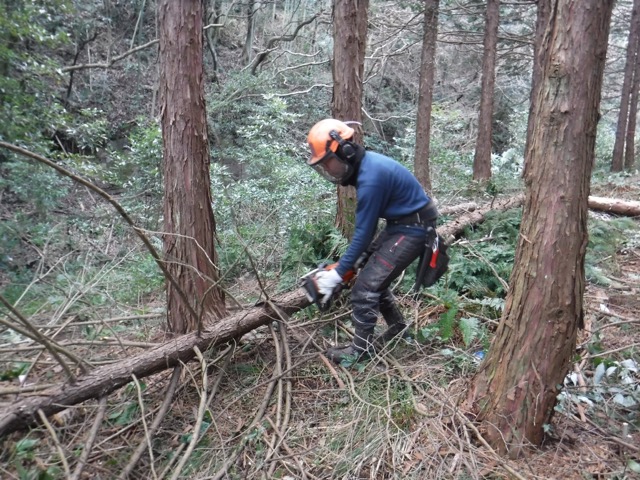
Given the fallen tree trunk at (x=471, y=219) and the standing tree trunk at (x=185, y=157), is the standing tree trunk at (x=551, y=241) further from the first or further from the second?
the fallen tree trunk at (x=471, y=219)

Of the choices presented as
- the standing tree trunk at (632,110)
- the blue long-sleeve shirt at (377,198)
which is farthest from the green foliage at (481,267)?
the standing tree trunk at (632,110)

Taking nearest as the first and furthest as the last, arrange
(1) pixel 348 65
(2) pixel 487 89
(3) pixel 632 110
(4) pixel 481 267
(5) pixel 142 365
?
(5) pixel 142 365
(4) pixel 481 267
(1) pixel 348 65
(2) pixel 487 89
(3) pixel 632 110

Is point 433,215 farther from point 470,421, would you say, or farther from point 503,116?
point 503,116

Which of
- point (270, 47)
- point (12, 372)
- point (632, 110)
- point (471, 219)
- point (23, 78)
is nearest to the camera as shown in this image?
point (12, 372)

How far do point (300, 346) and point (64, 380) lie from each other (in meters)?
1.89

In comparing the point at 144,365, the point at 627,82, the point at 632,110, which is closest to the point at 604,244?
the point at 144,365

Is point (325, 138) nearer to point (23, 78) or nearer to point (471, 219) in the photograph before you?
point (471, 219)

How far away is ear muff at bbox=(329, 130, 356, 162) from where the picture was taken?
3.45 meters

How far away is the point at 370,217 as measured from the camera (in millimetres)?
3477

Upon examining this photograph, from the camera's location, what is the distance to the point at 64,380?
293 centimetres

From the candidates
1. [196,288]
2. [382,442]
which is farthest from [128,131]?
[382,442]

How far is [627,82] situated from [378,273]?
15.3 meters

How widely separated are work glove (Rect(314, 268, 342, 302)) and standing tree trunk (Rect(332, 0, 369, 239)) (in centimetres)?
243

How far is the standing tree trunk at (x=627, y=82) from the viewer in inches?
552
